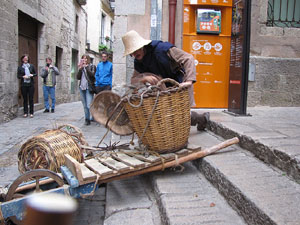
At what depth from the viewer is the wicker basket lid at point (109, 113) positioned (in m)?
3.30

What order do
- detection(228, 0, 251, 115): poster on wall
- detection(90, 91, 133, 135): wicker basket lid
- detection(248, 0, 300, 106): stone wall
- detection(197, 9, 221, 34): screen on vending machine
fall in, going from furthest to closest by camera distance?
1. detection(248, 0, 300, 106): stone wall
2. detection(197, 9, 221, 34): screen on vending machine
3. detection(228, 0, 251, 115): poster on wall
4. detection(90, 91, 133, 135): wicker basket lid

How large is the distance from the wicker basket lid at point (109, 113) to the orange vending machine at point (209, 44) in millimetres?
2519

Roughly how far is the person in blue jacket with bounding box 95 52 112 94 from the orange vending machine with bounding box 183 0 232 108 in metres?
2.13

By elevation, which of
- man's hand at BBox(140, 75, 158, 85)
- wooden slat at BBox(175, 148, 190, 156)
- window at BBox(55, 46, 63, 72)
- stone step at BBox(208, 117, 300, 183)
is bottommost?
wooden slat at BBox(175, 148, 190, 156)

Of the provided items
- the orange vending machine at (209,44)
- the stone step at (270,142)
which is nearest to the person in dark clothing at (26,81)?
the orange vending machine at (209,44)

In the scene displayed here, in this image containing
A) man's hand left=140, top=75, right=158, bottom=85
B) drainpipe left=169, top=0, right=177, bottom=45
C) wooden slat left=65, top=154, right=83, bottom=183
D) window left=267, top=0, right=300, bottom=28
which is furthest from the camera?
window left=267, top=0, right=300, bottom=28

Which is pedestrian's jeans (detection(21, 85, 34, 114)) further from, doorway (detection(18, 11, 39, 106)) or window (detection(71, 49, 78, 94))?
window (detection(71, 49, 78, 94))

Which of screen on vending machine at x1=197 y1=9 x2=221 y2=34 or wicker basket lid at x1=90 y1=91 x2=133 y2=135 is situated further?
screen on vending machine at x1=197 y1=9 x2=221 y2=34

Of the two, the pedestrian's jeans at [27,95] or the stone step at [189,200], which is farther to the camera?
the pedestrian's jeans at [27,95]

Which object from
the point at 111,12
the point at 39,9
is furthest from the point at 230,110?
the point at 111,12

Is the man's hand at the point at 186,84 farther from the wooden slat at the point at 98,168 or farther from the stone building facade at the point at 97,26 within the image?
the stone building facade at the point at 97,26

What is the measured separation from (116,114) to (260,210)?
1.88m

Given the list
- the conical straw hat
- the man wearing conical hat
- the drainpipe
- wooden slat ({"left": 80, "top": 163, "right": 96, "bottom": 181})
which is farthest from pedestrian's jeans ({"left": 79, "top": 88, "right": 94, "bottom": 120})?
wooden slat ({"left": 80, "top": 163, "right": 96, "bottom": 181})

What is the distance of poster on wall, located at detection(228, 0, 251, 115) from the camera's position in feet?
14.7
